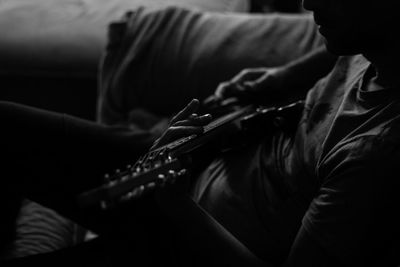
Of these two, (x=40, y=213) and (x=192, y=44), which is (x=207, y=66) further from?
(x=40, y=213)

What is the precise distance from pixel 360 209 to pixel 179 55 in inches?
33.4

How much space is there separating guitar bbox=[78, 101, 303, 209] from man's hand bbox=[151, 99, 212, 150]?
0.5 inches

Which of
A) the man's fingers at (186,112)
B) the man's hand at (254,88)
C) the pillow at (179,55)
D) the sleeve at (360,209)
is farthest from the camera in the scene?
the pillow at (179,55)

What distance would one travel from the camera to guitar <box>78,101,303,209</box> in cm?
61

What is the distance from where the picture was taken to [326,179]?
2.72 feet

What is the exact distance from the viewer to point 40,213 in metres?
1.24

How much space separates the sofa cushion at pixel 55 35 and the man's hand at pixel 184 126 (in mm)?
883

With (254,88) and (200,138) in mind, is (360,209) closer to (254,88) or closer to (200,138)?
(200,138)

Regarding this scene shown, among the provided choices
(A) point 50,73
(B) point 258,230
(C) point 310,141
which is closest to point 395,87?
(C) point 310,141

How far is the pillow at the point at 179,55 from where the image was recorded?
4.84ft

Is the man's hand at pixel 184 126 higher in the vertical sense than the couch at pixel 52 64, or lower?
higher

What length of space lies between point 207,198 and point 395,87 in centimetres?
37

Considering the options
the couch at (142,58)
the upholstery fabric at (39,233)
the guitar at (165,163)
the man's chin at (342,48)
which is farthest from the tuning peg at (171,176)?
the couch at (142,58)

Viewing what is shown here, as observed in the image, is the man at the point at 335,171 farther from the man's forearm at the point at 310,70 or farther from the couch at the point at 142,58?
the couch at the point at 142,58
